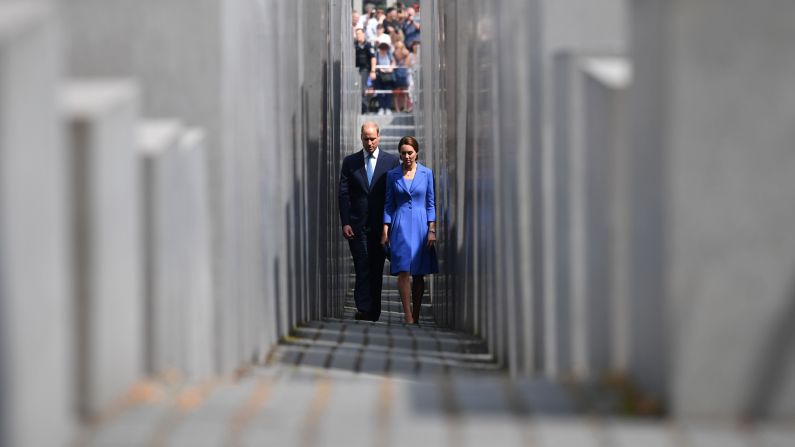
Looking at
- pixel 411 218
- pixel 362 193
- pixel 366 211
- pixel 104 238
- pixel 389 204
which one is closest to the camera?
pixel 104 238

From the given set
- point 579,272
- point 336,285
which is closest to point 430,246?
point 336,285

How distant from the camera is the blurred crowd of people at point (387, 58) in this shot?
29.7 meters

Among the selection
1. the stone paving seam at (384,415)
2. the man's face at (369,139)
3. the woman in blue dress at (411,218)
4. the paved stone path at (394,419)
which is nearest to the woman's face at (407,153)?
the woman in blue dress at (411,218)

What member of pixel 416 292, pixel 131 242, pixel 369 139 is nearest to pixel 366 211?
pixel 369 139

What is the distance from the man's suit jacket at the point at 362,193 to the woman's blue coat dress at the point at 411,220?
3.28ft

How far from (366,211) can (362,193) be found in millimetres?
232

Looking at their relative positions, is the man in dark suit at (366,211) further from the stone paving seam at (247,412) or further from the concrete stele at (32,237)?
the concrete stele at (32,237)

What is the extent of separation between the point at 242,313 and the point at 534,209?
189cm

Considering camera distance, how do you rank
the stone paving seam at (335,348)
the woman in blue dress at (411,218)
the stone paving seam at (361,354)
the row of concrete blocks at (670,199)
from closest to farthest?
the row of concrete blocks at (670,199), the stone paving seam at (361,354), the stone paving seam at (335,348), the woman in blue dress at (411,218)

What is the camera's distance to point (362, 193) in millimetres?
15445

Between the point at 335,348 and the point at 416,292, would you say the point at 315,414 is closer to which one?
the point at 335,348

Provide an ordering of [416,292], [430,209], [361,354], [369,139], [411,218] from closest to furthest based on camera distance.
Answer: [361,354]
[411,218]
[430,209]
[416,292]
[369,139]

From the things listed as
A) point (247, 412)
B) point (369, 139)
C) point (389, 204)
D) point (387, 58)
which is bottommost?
point (247, 412)

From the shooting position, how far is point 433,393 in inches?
236
